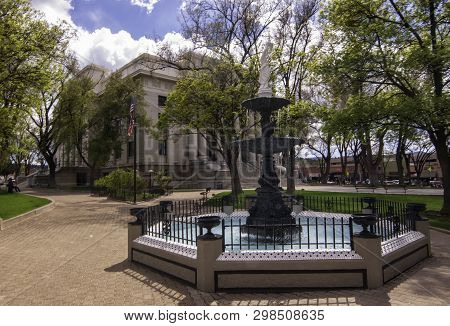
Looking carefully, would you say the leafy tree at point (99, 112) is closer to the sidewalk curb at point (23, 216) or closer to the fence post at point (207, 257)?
the sidewalk curb at point (23, 216)

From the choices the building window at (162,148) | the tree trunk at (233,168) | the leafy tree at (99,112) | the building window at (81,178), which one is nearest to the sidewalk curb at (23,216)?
the tree trunk at (233,168)

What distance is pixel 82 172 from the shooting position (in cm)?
5484

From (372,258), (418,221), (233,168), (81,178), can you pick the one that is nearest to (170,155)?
(81,178)

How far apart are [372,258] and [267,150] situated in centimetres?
447

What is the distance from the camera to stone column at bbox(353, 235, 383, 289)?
5.83 meters

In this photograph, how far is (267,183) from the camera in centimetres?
991

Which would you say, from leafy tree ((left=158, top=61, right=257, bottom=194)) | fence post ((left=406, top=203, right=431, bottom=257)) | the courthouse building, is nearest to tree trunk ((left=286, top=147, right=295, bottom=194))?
leafy tree ((left=158, top=61, right=257, bottom=194))

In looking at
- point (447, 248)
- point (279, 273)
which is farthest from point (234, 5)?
point (279, 273)

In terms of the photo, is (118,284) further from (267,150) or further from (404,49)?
(404,49)

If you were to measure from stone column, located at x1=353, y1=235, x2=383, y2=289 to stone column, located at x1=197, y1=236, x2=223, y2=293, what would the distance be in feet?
8.50

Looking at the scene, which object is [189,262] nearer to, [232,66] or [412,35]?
[412,35]

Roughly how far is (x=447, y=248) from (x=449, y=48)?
763 centimetres

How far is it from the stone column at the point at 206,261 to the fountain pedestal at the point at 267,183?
355 centimetres

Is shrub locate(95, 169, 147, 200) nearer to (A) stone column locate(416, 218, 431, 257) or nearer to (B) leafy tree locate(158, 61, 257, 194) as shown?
(B) leafy tree locate(158, 61, 257, 194)
